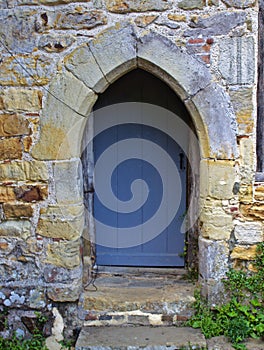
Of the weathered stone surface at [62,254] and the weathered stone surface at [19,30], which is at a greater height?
the weathered stone surface at [19,30]

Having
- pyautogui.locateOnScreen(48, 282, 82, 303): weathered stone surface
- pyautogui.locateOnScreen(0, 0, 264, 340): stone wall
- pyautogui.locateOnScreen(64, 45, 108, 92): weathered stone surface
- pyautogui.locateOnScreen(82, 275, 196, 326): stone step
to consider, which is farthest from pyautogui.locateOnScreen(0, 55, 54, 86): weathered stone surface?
pyautogui.locateOnScreen(82, 275, 196, 326): stone step

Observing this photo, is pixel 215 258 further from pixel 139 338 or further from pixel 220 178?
pixel 139 338

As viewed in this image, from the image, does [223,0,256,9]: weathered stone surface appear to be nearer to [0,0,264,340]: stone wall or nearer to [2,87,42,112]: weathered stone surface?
[0,0,264,340]: stone wall

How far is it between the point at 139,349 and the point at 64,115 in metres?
1.98

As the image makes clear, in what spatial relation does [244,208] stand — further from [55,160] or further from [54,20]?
[54,20]

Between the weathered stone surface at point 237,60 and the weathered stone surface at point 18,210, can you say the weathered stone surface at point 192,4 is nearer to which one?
the weathered stone surface at point 237,60

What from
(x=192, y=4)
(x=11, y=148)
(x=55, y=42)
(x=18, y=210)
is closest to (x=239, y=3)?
(x=192, y=4)

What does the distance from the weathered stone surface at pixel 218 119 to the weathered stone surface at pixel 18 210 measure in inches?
63.0

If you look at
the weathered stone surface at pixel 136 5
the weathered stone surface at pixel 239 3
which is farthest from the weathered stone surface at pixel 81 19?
the weathered stone surface at pixel 239 3

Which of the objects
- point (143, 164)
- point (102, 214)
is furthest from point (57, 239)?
point (143, 164)

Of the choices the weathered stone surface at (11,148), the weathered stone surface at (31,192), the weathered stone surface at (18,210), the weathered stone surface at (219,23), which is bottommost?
the weathered stone surface at (18,210)

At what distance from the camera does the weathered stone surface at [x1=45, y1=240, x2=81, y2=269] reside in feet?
12.1

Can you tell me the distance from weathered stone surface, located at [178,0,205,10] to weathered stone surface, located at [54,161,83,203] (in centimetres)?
153

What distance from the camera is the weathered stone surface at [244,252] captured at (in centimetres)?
362
